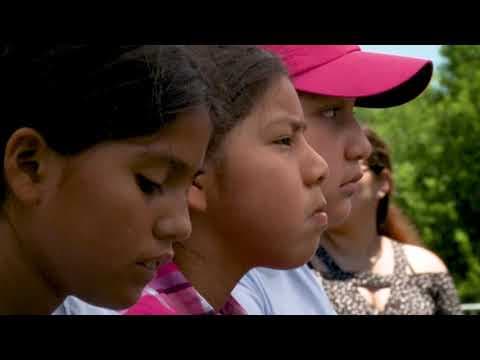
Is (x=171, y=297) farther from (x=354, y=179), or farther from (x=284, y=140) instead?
(x=354, y=179)

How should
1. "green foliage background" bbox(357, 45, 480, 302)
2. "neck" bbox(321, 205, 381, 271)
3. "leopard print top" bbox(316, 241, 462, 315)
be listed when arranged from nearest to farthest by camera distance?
"leopard print top" bbox(316, 241, 462, 315) → "neck" bbox(321, 205, 381, 271) → "green foliage background" bbox(357, 45, 480, 302)

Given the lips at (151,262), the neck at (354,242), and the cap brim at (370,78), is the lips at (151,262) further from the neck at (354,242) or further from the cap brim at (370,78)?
the neck at (354,242)

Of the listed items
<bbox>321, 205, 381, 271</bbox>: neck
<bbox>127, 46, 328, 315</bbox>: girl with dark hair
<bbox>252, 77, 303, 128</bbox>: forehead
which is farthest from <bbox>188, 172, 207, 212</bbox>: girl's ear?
<bbox>321, 205, 381, 271</bbox>: neck

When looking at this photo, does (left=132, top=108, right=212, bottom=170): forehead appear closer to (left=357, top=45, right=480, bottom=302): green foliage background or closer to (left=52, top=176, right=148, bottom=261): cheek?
(left=52, top=176, right=148, bottom=261): cheek

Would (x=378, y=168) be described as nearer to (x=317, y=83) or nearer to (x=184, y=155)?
(x=317, y=83)

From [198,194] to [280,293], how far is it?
35 cm

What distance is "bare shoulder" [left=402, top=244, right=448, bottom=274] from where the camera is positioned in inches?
96.5

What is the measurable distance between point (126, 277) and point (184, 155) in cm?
14

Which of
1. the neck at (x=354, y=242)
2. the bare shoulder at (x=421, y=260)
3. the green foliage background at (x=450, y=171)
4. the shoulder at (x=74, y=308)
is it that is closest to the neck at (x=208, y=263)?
the shoulder at (x=74, y=308)

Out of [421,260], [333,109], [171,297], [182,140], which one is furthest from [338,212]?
[421,260]

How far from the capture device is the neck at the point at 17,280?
35.1 inches

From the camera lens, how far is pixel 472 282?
731 centimetres

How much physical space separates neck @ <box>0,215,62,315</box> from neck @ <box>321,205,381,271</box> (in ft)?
4.74

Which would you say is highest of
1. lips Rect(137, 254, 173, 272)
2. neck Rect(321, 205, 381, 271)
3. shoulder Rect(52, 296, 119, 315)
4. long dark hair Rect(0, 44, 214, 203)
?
long dark hair Rect(0, 44, 214, 203)
